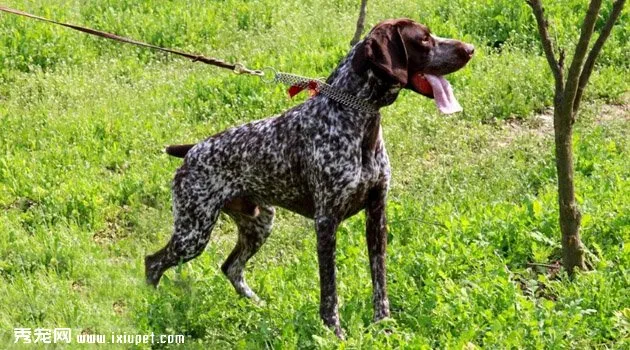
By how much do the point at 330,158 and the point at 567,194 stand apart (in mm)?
1449

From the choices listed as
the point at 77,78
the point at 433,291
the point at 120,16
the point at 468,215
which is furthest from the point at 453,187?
the point at 120,16

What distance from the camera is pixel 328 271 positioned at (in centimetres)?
556

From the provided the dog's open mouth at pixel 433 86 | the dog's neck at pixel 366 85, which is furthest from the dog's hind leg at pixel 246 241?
the dog's open mouth at pixel 433 86

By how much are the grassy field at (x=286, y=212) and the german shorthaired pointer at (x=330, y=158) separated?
1.23 feet

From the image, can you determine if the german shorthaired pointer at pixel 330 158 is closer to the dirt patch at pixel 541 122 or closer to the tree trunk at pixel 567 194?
the tree trunk at pixel 567 194

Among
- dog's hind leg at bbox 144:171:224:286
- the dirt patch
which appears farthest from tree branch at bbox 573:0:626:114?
the dirt patch

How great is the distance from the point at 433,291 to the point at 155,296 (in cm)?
168

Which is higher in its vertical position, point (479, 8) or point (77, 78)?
point (479, 8)

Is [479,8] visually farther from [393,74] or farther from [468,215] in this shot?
[393,74]

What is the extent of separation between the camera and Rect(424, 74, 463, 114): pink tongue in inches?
208

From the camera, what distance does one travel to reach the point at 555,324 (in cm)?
524

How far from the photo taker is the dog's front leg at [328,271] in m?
5.52

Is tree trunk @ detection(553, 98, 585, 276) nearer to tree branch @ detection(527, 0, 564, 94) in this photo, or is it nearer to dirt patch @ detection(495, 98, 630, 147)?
tree branch @ detection(527, 0, 564, 94)

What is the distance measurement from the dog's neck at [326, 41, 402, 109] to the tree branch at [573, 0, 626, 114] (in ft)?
3.74
